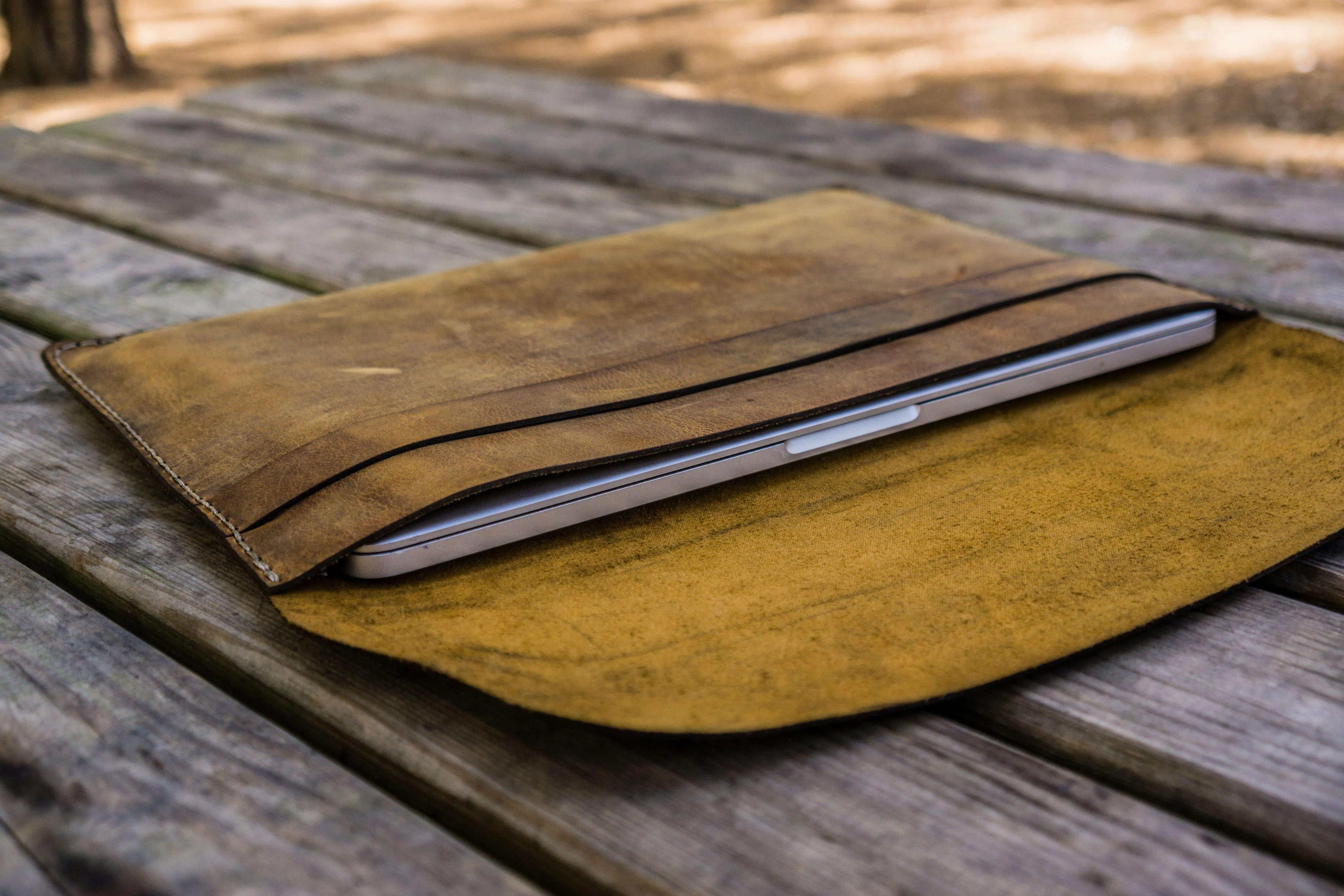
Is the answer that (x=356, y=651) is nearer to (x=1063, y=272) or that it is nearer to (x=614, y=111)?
(x=1063, y=272)

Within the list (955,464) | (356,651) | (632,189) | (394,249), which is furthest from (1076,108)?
(356,651)

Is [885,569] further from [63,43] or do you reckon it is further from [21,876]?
[63,43]

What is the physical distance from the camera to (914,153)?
1686 mm

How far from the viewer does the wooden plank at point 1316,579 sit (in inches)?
26.5

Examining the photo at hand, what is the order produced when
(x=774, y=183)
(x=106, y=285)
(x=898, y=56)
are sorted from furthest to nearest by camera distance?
(x=898, y=56) → (x=774, y=183) → (x=106, y=285)

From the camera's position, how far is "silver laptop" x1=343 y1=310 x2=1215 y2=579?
0.64 m

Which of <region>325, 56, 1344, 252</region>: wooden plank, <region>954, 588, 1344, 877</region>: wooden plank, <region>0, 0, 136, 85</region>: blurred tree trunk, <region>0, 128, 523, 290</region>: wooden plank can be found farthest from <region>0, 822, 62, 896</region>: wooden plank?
<region>0, 0, 136, 85</region>: blurred tree trunk

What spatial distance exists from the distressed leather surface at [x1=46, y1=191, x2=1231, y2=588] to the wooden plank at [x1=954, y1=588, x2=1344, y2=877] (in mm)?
239

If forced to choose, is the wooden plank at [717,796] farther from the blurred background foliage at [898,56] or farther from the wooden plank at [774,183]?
the blurred background foliage at [898,56]

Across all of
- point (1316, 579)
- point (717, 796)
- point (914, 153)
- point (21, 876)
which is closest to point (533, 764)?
point (717, 796)

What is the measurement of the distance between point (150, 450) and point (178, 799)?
30 centimetres

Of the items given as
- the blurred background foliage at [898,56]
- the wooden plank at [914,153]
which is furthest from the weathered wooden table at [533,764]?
the blurred background foliage at [898,56]

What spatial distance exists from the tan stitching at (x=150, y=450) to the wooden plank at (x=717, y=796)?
42mm

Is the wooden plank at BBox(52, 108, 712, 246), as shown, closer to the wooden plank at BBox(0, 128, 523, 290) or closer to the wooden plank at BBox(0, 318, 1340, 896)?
the wooden plank at BBox(0, 128, 523, 290)
